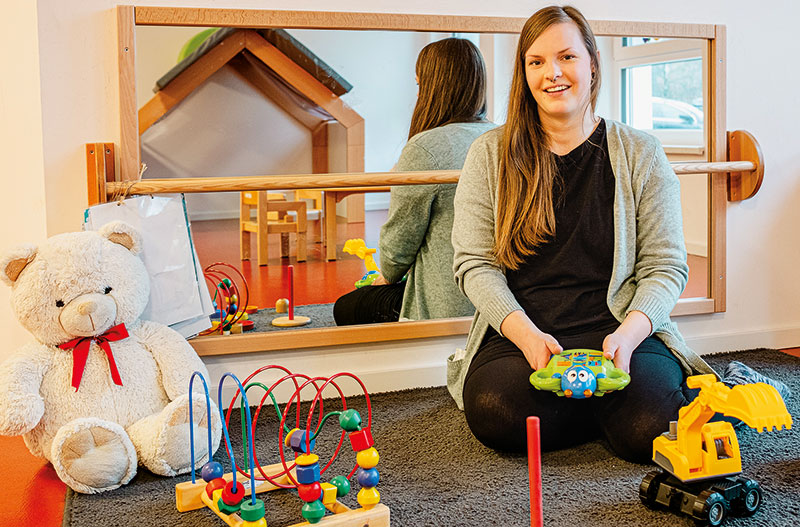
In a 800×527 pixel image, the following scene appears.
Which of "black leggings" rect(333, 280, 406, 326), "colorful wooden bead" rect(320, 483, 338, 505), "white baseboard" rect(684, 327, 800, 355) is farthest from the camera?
"white baseboard" rect(684, 327, 800, 355)

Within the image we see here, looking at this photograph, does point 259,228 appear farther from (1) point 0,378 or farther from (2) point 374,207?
(1) point 0,378

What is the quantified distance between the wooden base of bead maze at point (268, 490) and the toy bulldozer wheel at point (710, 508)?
1.35 ft

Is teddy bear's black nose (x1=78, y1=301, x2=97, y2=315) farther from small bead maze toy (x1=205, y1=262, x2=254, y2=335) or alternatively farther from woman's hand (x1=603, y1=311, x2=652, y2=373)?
woman's hand (x1=603, y1=311, x2=652, y2=373)

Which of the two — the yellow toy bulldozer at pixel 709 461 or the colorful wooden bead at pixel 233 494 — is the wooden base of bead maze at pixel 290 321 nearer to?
the colorful wooden bead at pixel 233 494

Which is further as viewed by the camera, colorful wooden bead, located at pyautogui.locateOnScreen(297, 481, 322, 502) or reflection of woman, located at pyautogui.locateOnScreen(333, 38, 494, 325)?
reflection of woman, located at pyautogui.locateOnScreen(333, 38, 494, 325)

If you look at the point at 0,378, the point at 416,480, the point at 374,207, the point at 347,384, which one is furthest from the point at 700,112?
the point at 0,378

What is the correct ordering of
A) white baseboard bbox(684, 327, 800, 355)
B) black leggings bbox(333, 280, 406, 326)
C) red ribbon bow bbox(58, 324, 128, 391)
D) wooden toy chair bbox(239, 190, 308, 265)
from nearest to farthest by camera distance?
1. red ribbon bow bbox(58, 324, 128, 391)
2. wooden toy chair bbox(239, 190, 308, 265)
3. black leggings bbox(333, 280, 406, 326)
4. white baseboard bbox(684, 327, 800, 355)

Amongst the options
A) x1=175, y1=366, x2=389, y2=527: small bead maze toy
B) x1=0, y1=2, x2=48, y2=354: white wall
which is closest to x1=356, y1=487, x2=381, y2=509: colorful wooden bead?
x1=175, y1=366, x2=389, y2=527: small bead maze toy

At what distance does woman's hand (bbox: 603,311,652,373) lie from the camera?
138 centimetres

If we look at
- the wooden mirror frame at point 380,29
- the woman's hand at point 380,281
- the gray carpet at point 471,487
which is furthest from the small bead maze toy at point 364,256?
the gray carpet at point 471,487

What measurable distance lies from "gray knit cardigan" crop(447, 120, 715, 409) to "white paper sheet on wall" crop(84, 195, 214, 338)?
512mm

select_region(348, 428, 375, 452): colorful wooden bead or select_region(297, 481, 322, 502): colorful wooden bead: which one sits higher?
select_region(348, 428, 375, 452): colorful wooden bead

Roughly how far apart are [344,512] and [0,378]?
61 cm

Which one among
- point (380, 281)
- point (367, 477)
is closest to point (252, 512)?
point (367, 477)
